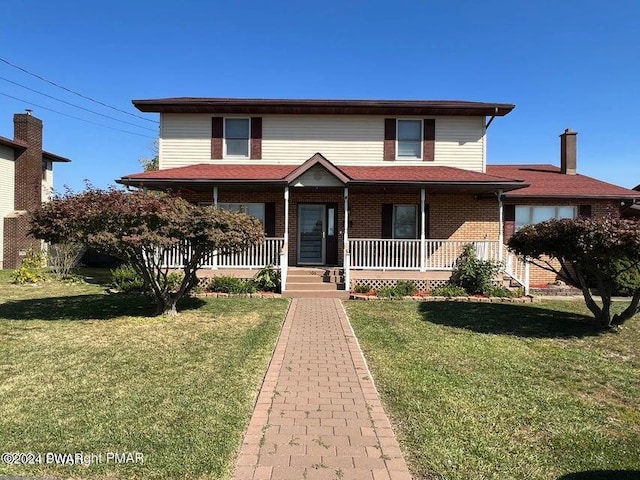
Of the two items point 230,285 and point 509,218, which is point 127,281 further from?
point 509,218

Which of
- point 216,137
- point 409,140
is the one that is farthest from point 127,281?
point 409,140

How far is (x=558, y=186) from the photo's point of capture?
16.2 meters

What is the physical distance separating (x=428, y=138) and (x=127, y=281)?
1111 cm

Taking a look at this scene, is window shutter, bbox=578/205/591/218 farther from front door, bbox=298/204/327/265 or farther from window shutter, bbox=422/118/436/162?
front door, bbox=298/204/327/265

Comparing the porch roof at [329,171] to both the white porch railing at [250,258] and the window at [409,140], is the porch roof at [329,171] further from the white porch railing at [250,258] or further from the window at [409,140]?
the white porch railing at [250,258]

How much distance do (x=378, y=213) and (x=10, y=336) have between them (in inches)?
438

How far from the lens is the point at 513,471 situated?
3.30 m

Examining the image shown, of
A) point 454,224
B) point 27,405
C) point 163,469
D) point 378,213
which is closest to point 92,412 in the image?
point 27,405

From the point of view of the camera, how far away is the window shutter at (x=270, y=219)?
15.2m

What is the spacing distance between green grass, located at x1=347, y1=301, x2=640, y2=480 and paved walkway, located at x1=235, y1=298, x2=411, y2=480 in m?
0.23

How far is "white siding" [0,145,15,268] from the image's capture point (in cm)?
2116

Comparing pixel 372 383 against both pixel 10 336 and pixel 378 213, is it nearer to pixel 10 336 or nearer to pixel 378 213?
pixel 10 336

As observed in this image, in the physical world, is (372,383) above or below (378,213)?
below

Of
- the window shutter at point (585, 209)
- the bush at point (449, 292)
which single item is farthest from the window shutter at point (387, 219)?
the window shutter at point (585, 209)
